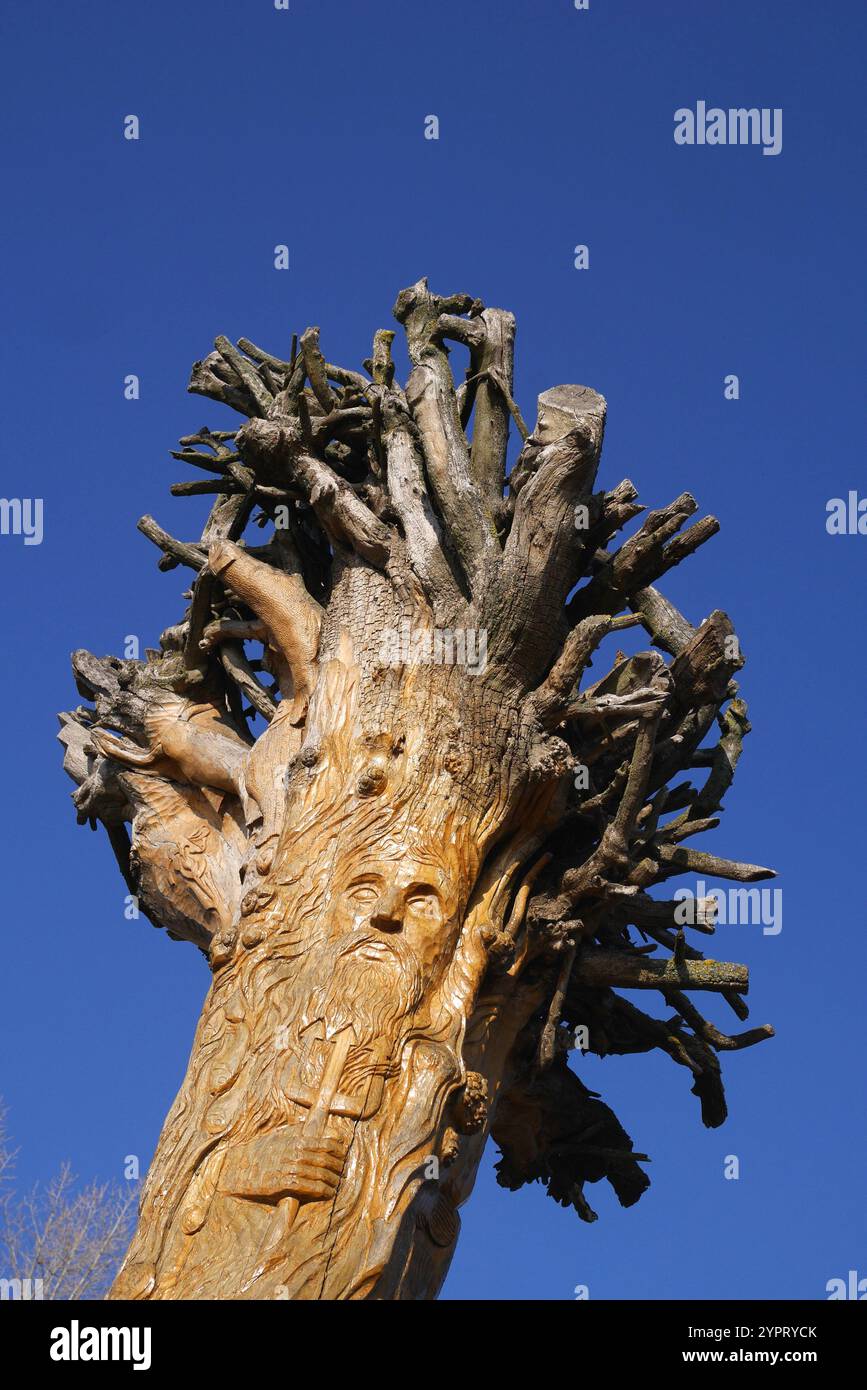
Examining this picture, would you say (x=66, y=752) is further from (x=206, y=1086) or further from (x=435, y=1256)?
(x=435, y=1256)

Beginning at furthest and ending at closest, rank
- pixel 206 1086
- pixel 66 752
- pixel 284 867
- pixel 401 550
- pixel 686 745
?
pixel 66 752 < pixel 686 745 < pixel 401 550 < pixel 284 867 < pixel 206 1086

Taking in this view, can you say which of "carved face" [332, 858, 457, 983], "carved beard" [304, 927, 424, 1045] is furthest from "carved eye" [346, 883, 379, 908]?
"carved beard" [304, 927, 424, 1045]

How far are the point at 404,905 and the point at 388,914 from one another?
164mm

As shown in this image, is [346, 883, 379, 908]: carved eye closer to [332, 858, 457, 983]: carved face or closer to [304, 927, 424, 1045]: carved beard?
[332, 858, 457, 983]: carved face

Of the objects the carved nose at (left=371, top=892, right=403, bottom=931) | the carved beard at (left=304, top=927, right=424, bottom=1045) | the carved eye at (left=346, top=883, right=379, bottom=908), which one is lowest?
the carved beard at (left=304, top=927, right=424, bottom=1045)

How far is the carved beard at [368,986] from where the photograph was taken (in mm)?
9141

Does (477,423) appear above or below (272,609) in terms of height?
above

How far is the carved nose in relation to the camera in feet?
31.3

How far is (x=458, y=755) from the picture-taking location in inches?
404

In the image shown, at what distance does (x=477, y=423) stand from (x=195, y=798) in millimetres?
3626

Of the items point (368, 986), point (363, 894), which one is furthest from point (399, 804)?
point (368, 986)

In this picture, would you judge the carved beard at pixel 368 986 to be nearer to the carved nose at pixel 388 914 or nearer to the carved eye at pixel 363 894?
the carved nose at pixel 388 914

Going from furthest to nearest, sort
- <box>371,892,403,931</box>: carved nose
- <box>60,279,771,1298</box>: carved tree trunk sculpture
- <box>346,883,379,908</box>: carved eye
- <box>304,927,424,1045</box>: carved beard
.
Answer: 1. <box>346,883,379,908</box>: carved eye
2. <box>371,892,403,931</box>: carved nose
3. <box>304,927,424,1045</box>: carved beard
4. <box>60,279,771,1298</box>: carved tree trunk sculpture

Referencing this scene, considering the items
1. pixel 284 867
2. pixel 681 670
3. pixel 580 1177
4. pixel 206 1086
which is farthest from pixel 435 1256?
pixel 681 670
